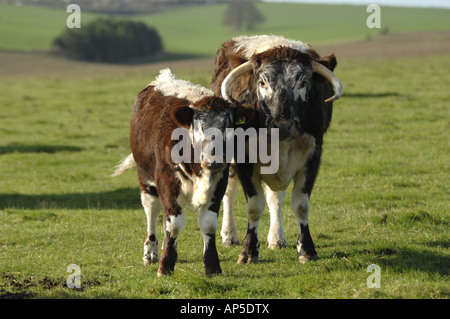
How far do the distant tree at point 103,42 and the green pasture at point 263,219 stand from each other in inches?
1550

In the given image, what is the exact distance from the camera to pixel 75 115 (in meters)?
23.3

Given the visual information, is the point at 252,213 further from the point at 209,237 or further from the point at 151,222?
Answer: the point at 151,222

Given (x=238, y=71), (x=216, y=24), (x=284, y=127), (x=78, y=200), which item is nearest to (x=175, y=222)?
(x=284, y=127)

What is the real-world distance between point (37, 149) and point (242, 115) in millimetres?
11965

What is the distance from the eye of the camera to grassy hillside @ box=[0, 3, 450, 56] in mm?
74938

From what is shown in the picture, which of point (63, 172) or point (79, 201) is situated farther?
point (63, 172)

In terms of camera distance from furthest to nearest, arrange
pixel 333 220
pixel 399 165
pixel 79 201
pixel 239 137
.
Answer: pixel 399 165 → pixel 79 201 → pixel 333 220 → pixel 239 137

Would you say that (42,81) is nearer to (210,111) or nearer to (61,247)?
(61,247)

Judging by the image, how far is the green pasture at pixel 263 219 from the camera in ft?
21.4

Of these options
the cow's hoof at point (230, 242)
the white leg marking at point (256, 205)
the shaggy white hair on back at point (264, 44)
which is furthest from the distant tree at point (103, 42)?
the white leg marking at point (256, 205)

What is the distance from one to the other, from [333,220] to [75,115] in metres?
15.4

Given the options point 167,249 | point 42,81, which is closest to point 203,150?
point 167,249

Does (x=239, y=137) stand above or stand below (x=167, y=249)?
above

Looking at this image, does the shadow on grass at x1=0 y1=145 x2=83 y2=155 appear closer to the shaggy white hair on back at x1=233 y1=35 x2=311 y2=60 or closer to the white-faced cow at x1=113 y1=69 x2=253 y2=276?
the shaggy white hair on back at x1=233 y1=35 x2=311 y2=60
